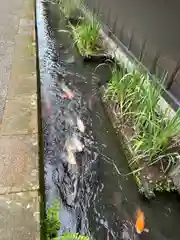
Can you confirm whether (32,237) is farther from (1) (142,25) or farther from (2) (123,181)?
(1) (142,25)

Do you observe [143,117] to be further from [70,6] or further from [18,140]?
[70,6]

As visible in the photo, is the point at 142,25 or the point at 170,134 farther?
the point at 142,25

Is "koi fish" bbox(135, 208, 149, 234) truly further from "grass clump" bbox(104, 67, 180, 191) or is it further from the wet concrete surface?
the wet concrete surface

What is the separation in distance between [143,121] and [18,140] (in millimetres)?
1413

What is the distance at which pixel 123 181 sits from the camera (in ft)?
8.46

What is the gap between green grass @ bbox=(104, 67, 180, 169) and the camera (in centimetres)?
246

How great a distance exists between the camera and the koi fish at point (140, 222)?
2195 mm

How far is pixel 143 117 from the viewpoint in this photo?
2.71m

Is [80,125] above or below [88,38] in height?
below

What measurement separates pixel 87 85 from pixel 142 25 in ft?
4.17

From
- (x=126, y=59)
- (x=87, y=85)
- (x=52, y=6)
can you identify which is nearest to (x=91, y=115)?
(x=87, y=85)

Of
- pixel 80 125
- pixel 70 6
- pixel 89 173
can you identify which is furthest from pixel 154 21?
pixel 70 6

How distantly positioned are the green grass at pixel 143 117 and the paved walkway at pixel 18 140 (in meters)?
1.12

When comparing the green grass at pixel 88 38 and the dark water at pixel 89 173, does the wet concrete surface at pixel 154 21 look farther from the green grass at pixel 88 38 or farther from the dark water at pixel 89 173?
the dark water at pixel 89 173
